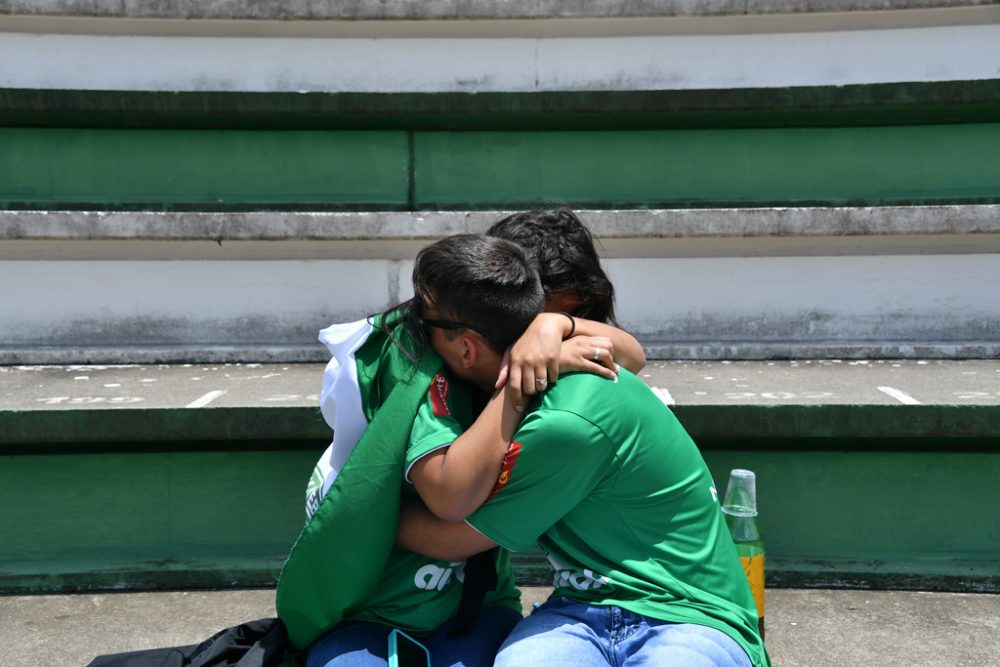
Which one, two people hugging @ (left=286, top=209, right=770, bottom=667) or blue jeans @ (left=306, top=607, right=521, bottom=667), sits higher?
two people hugging @ (left=286, top=209, right=770, bottom=667)

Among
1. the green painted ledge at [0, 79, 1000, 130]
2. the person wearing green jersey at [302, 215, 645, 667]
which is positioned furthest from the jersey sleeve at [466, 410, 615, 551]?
the green painted ledge at [0, 79, 1000, 130]

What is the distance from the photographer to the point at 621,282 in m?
4.98

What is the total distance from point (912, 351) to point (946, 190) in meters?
1.22

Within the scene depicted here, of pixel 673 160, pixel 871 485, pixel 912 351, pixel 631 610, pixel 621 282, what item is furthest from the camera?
pixel 673 160

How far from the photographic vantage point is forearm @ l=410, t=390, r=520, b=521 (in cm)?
162

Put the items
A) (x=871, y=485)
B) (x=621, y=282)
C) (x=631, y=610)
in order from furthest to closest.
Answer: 1. (x=621, y=282)
2. (x=871, y=485)
3. (x=631, y=610)

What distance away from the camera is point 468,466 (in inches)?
63.6

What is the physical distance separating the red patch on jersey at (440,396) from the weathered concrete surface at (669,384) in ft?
5.71

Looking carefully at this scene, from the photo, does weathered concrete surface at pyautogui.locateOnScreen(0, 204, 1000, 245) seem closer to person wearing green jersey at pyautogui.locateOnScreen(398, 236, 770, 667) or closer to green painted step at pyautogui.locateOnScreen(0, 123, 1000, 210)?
green painted step at pyautogui.locateOnScreen(0, 123, 1000, 210)

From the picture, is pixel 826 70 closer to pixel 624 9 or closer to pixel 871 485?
pixel 624 9

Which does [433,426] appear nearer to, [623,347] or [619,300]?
[623,347]

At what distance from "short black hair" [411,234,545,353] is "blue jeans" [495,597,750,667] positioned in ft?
1.90

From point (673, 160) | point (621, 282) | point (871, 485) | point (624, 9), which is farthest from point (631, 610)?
point (624, 9)

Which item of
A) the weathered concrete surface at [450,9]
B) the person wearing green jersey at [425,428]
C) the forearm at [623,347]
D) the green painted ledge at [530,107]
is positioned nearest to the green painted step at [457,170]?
the green painted ledge at [530,107]
